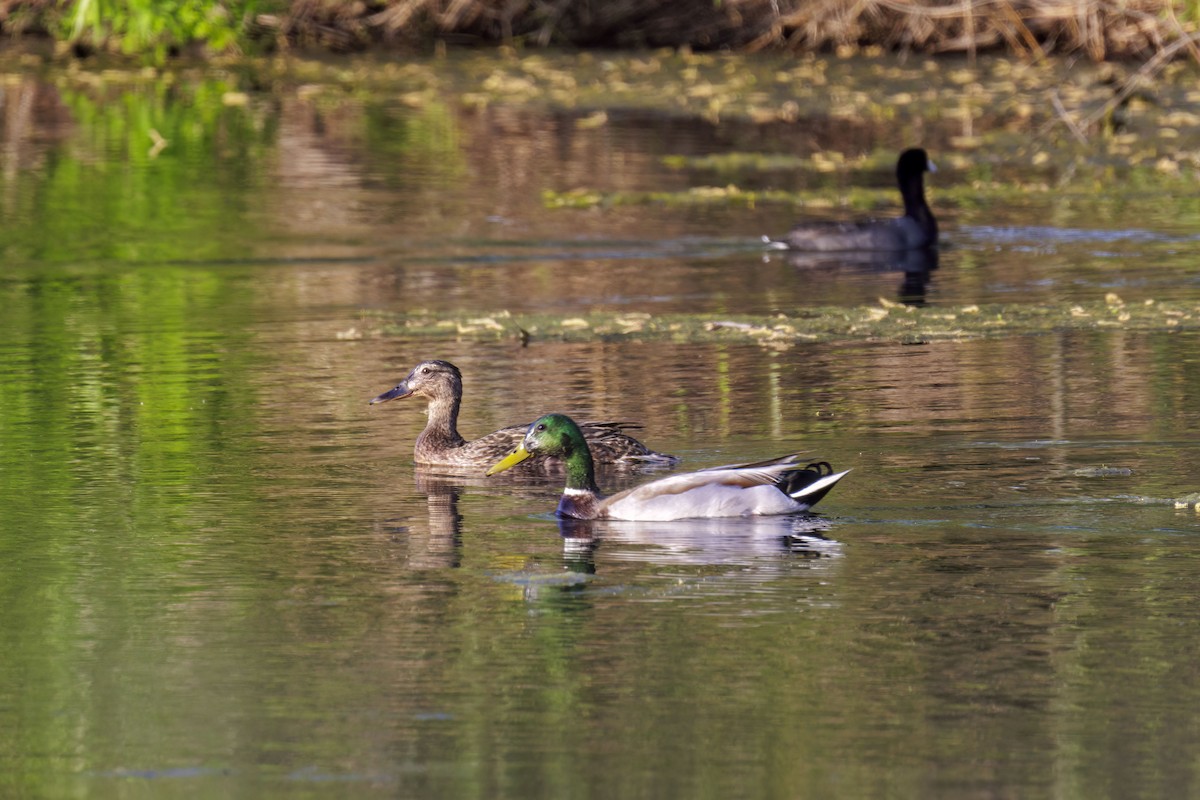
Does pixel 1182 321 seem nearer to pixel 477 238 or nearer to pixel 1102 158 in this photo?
pixel 477 238

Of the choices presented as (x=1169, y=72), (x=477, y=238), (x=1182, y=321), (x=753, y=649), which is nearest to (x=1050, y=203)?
(x=477, y=238)

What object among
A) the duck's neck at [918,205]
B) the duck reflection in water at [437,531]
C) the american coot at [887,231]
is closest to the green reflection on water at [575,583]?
the duck reflection in water at [437,531]

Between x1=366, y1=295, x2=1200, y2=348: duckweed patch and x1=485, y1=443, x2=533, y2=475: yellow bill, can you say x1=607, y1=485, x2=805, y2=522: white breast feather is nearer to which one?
x1=485, y1=443, x2=533, y2=475: yellow bill

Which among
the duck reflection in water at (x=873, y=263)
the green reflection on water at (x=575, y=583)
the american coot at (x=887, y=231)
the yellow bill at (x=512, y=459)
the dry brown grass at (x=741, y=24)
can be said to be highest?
the dry brown grass at (x=741, y=24)

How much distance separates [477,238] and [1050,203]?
533 centimetres

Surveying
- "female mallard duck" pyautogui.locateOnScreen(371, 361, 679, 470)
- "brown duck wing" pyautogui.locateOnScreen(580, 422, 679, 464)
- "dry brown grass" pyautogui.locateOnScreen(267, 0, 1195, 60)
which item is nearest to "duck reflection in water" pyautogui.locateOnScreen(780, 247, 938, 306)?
"female mallard duck" pyautogui.locateOnScreen(371, 361, 679, 470)

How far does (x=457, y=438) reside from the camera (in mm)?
12344

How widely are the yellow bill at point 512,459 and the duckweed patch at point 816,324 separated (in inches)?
167

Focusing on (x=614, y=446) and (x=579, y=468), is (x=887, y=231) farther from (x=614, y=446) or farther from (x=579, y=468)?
(x=579, y=468)

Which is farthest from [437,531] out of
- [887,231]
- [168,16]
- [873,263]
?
[168,16]

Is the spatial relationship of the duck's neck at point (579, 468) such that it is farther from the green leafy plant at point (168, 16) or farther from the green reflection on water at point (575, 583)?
the green leafy plant at point (168, 16)

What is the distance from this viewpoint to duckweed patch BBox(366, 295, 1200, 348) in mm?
15734

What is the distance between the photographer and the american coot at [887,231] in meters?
20.1

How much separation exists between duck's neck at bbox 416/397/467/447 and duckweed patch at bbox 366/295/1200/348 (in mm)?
3161
